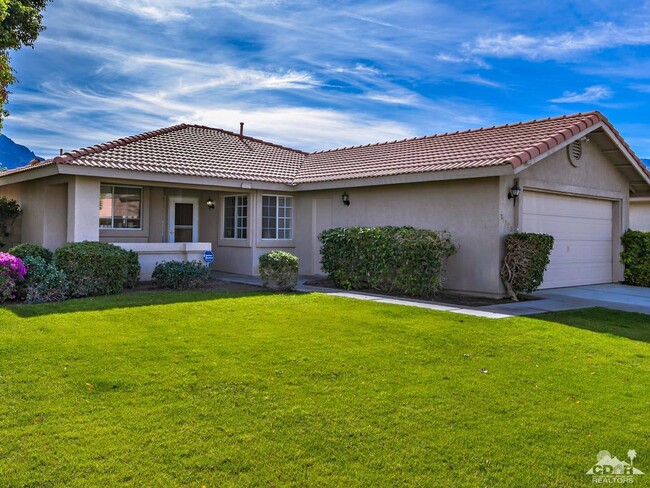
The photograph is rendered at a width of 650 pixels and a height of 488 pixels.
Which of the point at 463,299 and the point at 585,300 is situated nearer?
the point at 463,299

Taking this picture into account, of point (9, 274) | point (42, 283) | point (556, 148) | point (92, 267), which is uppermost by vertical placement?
point (556, 148)

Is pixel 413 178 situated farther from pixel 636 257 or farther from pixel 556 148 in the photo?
pixel 636 257

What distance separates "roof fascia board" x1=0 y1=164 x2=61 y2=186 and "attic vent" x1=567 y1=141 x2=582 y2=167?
12594 millimetres

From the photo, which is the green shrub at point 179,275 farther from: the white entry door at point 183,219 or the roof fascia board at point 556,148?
the roof fascia board at point 556,148

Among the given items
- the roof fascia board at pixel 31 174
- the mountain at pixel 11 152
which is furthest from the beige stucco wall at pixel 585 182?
the mountain at pixel 11 152

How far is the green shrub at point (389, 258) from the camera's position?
11.1m

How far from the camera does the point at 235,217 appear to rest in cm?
1644

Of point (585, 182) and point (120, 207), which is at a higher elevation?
point (585, 182)

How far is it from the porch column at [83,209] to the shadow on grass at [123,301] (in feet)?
8.61

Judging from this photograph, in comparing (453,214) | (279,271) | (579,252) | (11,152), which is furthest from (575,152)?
(11,152)

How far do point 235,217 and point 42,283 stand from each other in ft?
23.9

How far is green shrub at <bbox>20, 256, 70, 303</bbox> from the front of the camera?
31.7 feet

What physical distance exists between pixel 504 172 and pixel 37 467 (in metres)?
9.66

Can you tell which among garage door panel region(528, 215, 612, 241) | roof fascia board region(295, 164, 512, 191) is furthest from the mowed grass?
garage door panel region(528, 215, 612, 241)
